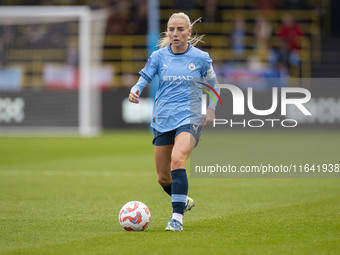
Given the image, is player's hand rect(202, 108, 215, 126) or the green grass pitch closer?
the green grass pitch

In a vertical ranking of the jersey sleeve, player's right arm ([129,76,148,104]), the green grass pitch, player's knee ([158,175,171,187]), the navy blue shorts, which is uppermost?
the jersey sleeve

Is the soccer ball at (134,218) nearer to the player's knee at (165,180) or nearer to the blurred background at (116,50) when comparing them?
the player's knee at (165,180)

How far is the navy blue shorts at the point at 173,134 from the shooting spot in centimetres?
694

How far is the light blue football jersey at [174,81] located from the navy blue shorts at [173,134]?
5 centimetres

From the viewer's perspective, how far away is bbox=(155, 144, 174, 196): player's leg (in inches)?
281

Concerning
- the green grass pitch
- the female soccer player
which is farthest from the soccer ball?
the female soccer player

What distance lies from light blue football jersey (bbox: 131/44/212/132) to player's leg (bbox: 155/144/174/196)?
21cm

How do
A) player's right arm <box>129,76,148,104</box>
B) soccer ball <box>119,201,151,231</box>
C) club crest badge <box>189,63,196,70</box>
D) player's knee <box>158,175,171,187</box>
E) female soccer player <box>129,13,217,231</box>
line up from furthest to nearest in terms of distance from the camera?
player's knee <box>158,175,171,187</box> < club crest badge <box>189,63,196,70</box> < female soccer player <box>129,13,217,231</box> < player's right arm <box>129,76,148,104</box> < soccer ball <box>119,201,151,231</box>

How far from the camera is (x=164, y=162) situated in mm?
7223

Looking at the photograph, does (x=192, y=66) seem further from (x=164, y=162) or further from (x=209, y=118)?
(x=164, y=162)

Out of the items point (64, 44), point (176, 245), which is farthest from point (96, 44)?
point (176, 245)

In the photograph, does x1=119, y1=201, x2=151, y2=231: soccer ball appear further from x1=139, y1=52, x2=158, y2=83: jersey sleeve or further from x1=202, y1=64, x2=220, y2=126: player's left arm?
x1=139, y1=52, x2=158, y2=83: jersey sleeve

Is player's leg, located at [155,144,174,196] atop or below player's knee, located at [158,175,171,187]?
atop

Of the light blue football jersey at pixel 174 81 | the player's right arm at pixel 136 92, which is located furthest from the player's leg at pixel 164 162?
the player's right arm at pixel 136 92
